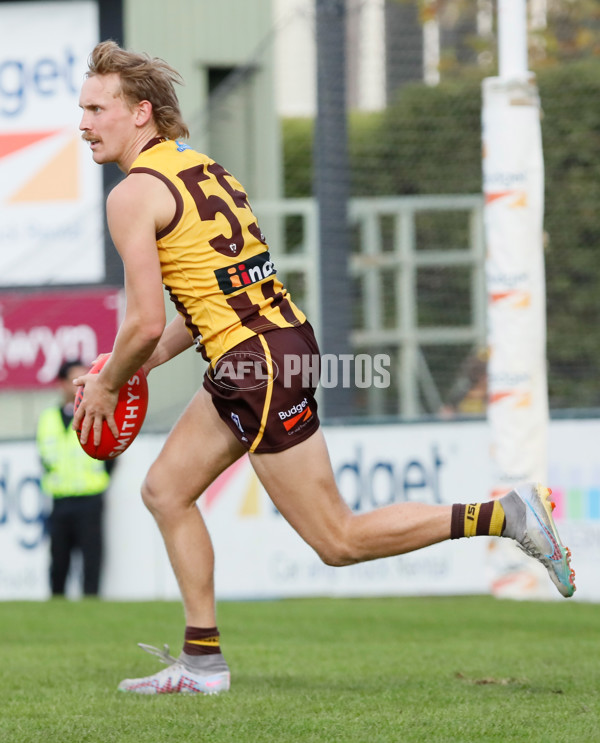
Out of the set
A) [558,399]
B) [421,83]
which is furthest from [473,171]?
[558,399]

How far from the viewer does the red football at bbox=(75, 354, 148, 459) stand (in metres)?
4.79

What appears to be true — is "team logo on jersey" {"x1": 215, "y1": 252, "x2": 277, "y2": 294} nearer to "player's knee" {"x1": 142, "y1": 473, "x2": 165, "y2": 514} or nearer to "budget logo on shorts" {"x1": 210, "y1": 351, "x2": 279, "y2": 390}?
"budget logo on shorts" {"x1": 210, "y1": 351, "x2": 279, "y2": 390}

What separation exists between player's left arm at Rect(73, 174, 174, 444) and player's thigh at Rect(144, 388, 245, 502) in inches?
15.9

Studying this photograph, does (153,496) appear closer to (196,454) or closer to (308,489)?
(196,454)

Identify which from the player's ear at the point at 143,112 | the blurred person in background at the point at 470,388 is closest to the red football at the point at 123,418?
the player's ear at the point at 143,112

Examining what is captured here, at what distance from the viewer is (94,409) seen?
4711 mm

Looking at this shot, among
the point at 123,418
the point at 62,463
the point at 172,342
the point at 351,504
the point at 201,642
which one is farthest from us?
the point at 62,463

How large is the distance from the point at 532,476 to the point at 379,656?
11.1 feet

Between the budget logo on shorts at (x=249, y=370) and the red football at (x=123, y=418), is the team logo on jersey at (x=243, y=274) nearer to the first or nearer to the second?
the budget logo on shorts at (x=249, y=370)

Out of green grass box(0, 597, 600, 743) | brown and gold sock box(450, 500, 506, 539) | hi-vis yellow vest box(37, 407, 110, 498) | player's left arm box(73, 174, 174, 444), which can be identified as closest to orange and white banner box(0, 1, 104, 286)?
hi-vis yellow vest box(37, 407, 110, 498)

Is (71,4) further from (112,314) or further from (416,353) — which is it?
(416,353)

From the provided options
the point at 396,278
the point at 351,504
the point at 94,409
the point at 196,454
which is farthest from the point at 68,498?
the point at 94,409

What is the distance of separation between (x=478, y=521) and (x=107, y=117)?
6.31ft

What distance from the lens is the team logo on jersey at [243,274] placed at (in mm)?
4676
